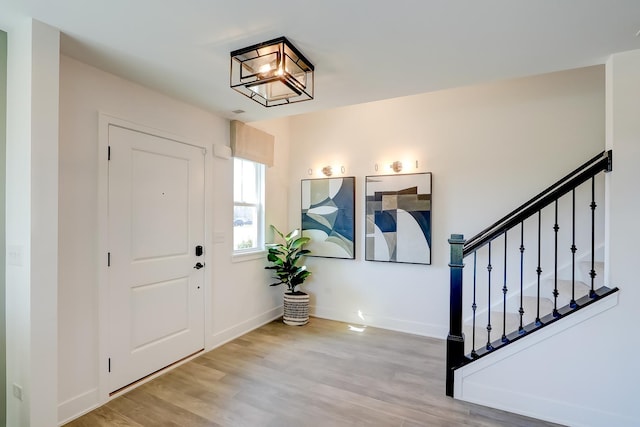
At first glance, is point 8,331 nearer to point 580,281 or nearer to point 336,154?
point 336,154

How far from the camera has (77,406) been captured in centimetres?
220

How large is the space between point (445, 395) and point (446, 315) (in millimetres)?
1312

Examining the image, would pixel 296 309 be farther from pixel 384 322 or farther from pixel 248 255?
pixel 384 322

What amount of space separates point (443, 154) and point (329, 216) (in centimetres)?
171

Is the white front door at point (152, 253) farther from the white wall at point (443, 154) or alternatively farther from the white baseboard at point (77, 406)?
the white wall at point (443, 154)

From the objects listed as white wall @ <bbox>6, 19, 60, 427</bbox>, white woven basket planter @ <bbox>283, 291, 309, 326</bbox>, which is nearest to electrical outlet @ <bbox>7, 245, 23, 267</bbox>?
white wall @ <bbox>6, 19, 60, 427</bbox>

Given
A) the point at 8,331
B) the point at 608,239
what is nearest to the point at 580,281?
the point at 608,239

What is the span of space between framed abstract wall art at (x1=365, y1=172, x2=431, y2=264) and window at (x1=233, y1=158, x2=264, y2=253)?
149 centimetres

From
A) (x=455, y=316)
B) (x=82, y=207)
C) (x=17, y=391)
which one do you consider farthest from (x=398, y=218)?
(x=17, y=391)

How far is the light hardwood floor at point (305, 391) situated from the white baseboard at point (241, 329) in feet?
0.32

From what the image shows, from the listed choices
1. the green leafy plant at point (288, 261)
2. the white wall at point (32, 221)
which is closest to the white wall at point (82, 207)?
the white wall at point (32, 221)

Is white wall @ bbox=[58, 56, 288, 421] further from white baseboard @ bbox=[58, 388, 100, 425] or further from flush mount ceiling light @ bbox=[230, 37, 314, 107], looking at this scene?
flush mount ceiling light @ bbox=[230, 37, 314, 107]

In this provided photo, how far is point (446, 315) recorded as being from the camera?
3615 mm

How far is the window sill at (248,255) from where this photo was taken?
12.0 ft
